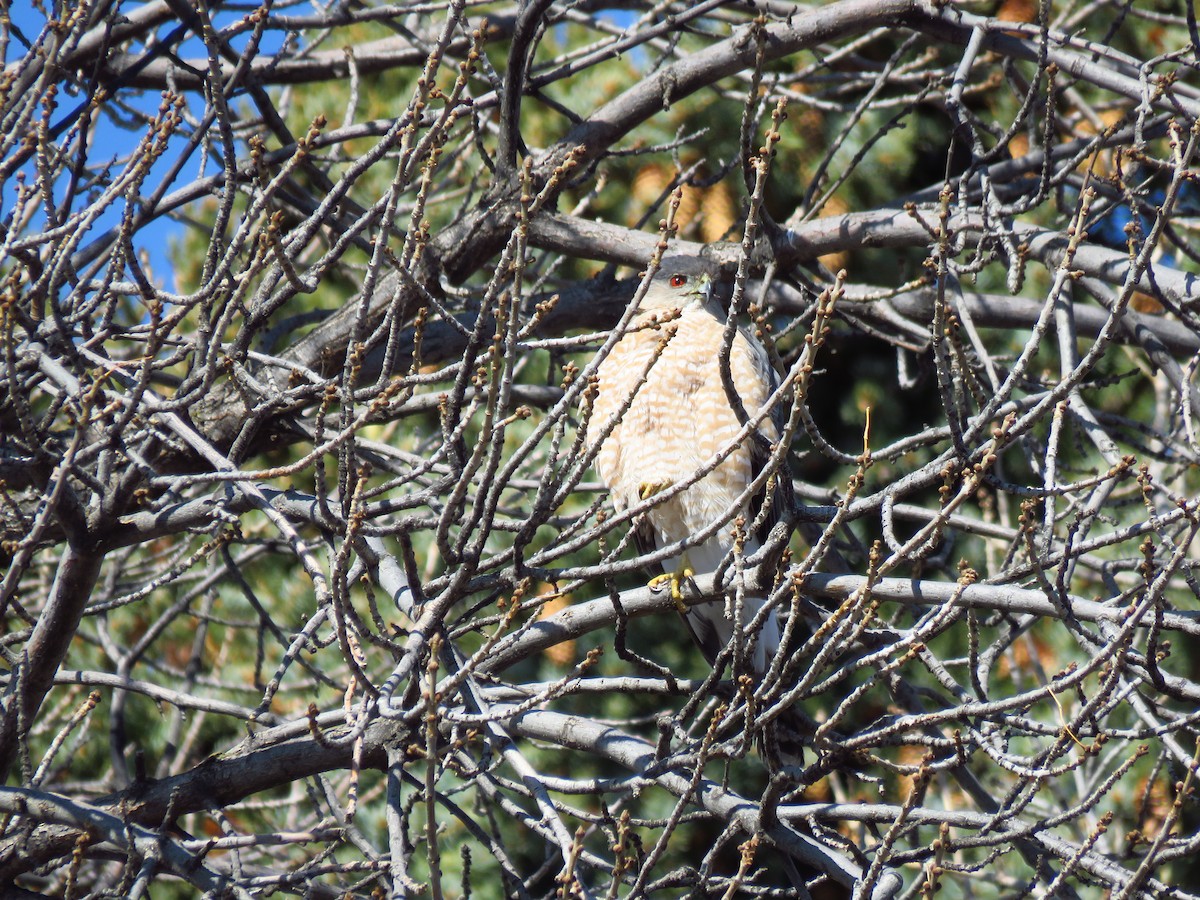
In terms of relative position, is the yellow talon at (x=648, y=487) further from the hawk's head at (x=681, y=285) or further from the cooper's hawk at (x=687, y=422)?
the hawk's head at (x=681, y=285)

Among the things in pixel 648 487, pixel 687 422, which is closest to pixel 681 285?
pixel 687 422

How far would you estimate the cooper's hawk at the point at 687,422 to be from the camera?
4.20m

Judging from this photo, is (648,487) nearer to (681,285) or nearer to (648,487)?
(648,487)

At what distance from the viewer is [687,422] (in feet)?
13.9

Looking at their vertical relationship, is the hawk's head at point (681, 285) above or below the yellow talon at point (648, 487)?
above

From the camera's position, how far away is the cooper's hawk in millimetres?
4203

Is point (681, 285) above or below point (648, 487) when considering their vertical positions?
above

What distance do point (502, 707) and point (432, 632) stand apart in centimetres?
27

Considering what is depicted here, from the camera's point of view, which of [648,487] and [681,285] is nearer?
[648,487]

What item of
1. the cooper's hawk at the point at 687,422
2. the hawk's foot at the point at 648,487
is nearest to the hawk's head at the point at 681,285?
the cooper's hawk at the point at 687,422

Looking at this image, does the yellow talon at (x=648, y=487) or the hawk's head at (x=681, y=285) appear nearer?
the yellow talon at (x=648, y=487)

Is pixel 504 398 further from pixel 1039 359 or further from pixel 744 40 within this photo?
pixel 1039 359

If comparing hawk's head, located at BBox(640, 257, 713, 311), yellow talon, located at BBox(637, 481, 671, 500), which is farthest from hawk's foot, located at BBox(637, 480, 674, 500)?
hawk's head, located at BBox(640, 257, 713, 311)

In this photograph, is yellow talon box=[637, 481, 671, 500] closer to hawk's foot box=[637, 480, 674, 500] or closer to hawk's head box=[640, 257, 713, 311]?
hawk's foot box=[637, 480, 674, 500]
